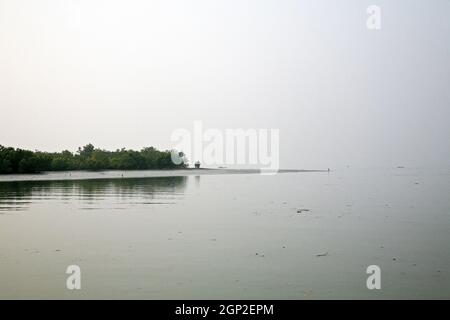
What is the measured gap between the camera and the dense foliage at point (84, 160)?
8956 centimetres

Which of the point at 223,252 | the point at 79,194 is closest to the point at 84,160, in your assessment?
the point at 79,194

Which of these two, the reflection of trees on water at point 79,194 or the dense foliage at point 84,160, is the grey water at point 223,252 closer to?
the reflection of trees on water at point 79,194

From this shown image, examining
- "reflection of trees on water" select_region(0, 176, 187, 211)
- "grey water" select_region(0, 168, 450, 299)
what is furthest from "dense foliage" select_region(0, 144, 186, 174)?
"grey water" select_region(0, 168, 450, 299)

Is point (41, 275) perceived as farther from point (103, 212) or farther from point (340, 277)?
point (103, 212)

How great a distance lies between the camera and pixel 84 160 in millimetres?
125250

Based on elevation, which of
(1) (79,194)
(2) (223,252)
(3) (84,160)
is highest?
(3) (84,160)

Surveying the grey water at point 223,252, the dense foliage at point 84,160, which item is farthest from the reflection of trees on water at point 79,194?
the dense foliage at point 84,160

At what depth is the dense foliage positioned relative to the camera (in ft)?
294

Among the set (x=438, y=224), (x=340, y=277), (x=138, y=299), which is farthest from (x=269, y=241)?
(x=438, y=224)

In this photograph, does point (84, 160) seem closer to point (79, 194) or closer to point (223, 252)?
point (79, 194)

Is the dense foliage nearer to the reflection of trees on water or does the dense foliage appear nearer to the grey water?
the reflection of trees on water

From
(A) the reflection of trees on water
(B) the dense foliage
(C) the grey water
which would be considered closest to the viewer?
(C) the grey water

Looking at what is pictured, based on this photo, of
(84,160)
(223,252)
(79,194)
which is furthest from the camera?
(84,160)
